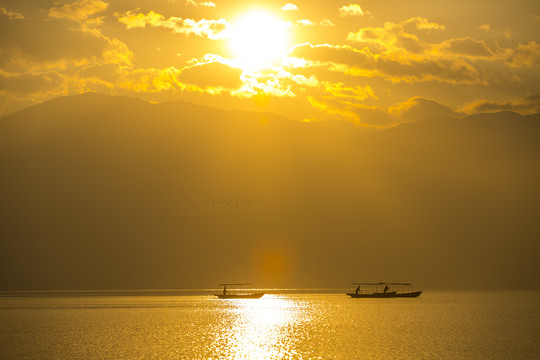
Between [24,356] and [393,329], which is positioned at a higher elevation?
[393,329]

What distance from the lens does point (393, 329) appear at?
12506 centimetres

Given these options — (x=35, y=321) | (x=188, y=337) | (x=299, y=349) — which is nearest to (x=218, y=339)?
(x=188, y=337)

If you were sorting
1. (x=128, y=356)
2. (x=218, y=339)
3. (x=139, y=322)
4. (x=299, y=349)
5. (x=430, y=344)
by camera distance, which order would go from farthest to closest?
1. (x=139, y=322)
2. (x=218, y=339)
3. (x=430, y=344)
4. (x=299, y=349)
5. (x=128, y=356)

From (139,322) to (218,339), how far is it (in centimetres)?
4381

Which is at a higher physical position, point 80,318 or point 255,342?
point 80,318

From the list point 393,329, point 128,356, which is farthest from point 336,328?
point 128,356

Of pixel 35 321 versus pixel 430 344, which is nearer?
pixel 430 344

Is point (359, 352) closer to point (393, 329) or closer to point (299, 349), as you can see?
point (299, 349)

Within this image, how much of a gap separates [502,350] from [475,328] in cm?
3625

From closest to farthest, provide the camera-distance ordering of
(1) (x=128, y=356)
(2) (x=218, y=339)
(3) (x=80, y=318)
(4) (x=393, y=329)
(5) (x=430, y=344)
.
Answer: (1) (x=128, y=356), (5) (x=430, y=344), (2) (x=218, y=339), (4) (x=393, y=329), (3) (x=80, y=318)

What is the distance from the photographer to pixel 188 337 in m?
110

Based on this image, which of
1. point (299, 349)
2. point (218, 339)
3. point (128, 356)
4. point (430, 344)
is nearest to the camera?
point (128, 356)

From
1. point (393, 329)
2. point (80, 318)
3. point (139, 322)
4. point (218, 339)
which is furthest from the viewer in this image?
point (80, 318)

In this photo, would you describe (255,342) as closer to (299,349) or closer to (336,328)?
(299,349)
